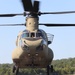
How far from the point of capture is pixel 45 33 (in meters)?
22.0

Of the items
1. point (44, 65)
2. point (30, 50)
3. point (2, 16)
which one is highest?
point (2, 16)

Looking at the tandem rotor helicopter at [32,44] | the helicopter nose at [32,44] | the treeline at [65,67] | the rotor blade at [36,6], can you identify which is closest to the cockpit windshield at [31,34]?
the tandem rotor helicopter at [32,44]

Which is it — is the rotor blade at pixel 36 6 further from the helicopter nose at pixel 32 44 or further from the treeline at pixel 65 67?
the treeline at pixel 65 67

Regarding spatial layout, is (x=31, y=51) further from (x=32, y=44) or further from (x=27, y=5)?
(x=27, y=5)

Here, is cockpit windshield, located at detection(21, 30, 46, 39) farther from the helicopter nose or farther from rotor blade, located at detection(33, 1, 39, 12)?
rotor blade, located at detection(33, 1, 39, 12)

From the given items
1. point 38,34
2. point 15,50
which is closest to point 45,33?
point 38,34

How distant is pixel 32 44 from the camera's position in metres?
19.5

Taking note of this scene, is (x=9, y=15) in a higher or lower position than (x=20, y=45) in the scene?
higher

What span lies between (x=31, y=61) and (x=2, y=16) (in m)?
4.13

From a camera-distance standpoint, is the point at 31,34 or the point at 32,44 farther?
the point at 31,34

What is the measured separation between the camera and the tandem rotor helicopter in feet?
64.6

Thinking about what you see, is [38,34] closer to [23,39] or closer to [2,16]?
[23,39]

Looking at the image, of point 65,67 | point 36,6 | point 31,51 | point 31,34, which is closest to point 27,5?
point 36,6

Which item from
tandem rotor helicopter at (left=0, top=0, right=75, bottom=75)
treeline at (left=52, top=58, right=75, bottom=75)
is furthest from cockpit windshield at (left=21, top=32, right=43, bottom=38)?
treeline at (left=52, top=58, right=75, bottom=75)
